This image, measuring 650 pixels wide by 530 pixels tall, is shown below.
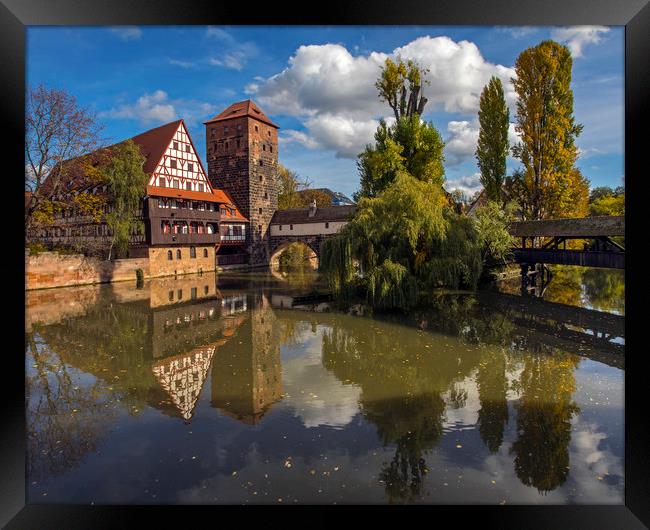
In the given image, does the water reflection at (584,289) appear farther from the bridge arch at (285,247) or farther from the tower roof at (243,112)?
the tower roof at (243,112)

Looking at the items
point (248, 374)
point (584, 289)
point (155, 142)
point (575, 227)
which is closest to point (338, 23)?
point (248, 374)

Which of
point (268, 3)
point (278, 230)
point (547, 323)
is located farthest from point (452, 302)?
point (278, 230)

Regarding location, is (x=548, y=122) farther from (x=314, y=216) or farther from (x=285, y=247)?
(x=285, y=247)

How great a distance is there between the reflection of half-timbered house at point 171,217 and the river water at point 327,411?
633 inches

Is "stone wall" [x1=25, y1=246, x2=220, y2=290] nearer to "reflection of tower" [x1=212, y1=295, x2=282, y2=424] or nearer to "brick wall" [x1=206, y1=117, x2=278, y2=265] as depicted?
"brick wall" [x1=206, y1=117, x2=278, y2=265]

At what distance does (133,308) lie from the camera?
59.7 feet

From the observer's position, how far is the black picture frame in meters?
3.05

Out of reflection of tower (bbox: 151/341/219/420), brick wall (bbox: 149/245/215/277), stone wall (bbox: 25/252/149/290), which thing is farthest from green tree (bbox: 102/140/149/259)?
reflection of tower (bbox: 151/341/219/420)

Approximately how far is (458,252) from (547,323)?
4.27 metres

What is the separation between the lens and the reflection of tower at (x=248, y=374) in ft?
24.3

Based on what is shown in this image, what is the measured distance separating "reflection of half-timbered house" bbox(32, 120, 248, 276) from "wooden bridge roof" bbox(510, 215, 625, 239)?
74.8ft

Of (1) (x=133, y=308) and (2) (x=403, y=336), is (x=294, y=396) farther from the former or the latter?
(1) (x=133, y=308)

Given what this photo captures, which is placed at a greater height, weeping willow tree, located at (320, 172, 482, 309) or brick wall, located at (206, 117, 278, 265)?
brick wall, located at (206, 117, 278, 265)

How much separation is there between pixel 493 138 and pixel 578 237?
1142 cm
